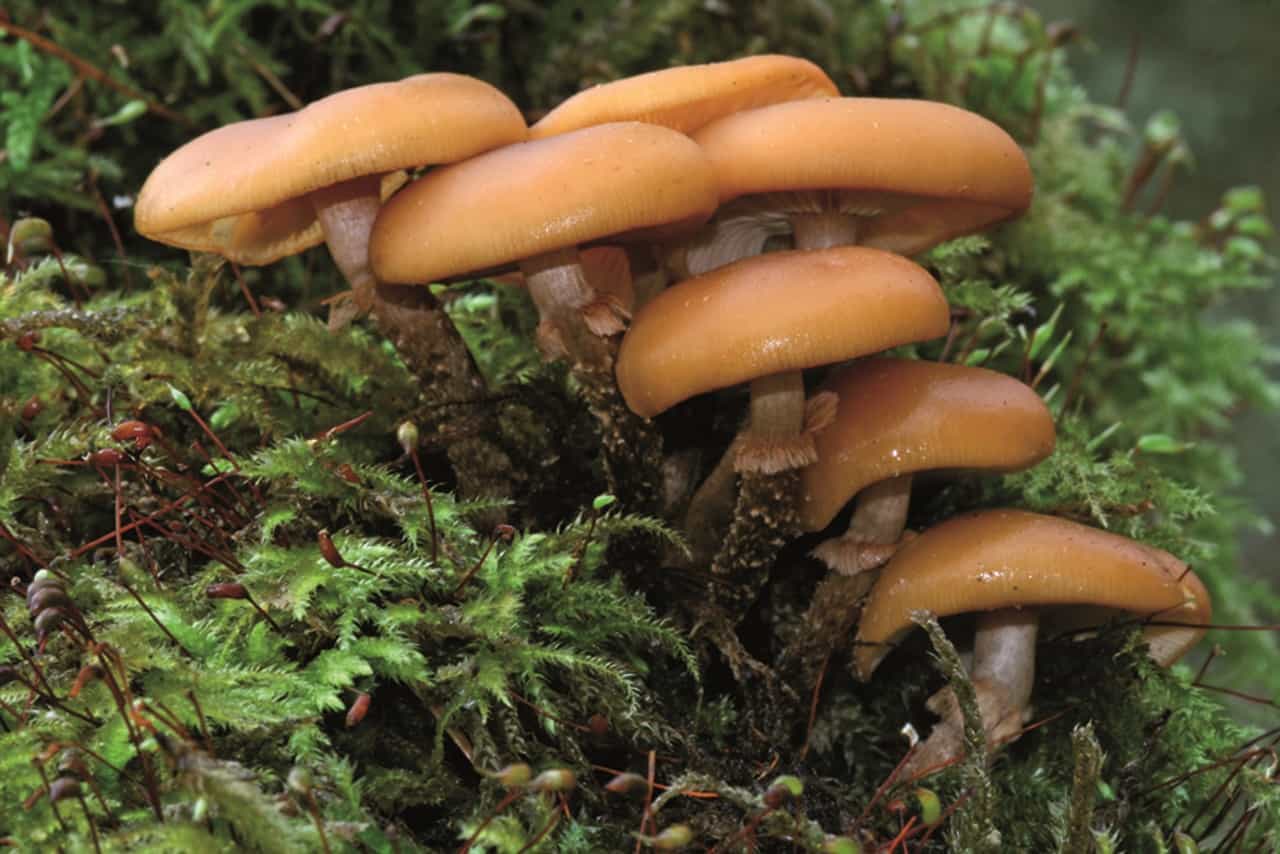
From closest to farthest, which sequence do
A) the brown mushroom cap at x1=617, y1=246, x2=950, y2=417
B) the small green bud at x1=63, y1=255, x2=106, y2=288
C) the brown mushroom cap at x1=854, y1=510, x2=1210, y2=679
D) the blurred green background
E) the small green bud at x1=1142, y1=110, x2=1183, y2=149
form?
the brown mushroom cap at x1=617, y1=246, x2=950, y2=417 < the brown mushroom cap at x1=854, y1=510, x2=1210, y2=679 < the small green bud at x1=63, y1=255, x2=106, y2=288 < the small green bud at x1=1142, y1=110, x2=1183, y2=149 < the blurred green background

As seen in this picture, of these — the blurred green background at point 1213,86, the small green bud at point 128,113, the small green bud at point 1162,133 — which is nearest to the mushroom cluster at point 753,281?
the small green bud at point 128,113

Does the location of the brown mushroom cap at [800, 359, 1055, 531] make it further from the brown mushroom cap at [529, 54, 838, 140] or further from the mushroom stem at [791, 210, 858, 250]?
the brown mushroom cap at [529, 54, 838, 140]

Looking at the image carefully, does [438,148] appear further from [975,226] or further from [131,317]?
[975,226]

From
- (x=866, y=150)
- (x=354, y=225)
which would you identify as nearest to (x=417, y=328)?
(x=354, y=225)

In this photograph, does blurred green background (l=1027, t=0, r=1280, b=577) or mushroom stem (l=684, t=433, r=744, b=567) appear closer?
mushroom stem (l=684, t=433, r=744, b=567)

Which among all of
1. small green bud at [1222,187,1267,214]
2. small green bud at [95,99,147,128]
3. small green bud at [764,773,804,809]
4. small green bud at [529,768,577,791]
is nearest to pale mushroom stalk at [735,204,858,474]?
small green bud at [764,773,804,809]

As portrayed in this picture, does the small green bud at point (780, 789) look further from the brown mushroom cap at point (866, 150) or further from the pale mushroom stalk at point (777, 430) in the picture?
the brown mushroom cap at point (866, 150)

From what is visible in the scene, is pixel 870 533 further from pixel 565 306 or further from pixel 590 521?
pixel 565 306
